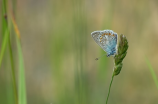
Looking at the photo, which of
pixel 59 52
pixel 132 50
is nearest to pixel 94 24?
pixel 132 50

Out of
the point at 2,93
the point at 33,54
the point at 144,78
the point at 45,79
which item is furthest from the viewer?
the point at 33,54

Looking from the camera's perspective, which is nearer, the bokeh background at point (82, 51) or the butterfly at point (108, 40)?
the butterfly at point (108, 40)

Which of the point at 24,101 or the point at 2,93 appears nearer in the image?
the point at 24,101

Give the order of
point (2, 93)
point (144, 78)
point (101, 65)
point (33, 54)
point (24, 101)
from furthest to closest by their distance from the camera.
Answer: point (33, 54), point (144, 78), point (2, 93), point (101, 65), point (24, 101)

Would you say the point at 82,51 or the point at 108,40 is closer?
the point at 108,40

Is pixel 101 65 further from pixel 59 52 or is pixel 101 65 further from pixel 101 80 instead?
pixel 59 52
